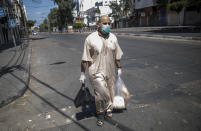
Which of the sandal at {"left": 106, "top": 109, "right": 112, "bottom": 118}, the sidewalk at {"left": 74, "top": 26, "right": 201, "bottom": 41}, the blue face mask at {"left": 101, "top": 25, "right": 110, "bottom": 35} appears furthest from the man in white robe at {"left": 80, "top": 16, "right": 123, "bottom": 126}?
the sidewalk at {"left": 74, "top": 26, "right": 201, "bottom": 41}

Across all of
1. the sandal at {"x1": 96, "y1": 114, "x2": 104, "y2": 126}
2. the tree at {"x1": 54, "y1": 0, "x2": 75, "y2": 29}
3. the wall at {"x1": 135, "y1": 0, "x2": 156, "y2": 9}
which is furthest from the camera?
the tree at {"x1": 54, "y1": 0, "x2": 75, "y2": 29}

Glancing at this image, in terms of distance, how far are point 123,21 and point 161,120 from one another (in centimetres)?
6137

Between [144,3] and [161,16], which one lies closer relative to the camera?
[161,16]

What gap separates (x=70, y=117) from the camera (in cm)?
311

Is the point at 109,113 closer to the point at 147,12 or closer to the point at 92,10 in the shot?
the point at 147,12

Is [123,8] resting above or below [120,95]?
above

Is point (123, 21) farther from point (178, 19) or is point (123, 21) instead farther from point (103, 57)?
point (103, 57)

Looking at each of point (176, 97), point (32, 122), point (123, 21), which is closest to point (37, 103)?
point (32, 122)

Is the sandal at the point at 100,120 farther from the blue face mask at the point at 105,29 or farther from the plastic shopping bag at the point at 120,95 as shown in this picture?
the blue face mask at the point at 105,29

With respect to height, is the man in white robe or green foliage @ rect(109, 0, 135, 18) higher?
green foliage @ rect(109, 0, 135, 18)

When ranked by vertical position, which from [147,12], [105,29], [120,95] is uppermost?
[147,12]

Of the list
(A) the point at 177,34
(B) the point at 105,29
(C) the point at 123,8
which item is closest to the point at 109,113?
(B) the point at 105,29

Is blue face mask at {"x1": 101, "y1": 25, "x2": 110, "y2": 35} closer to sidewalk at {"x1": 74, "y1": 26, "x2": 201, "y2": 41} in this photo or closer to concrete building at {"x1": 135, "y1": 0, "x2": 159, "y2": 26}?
sidewalk at {"x1": 74, "y1": 26, "x2": 201, "y2": 41}

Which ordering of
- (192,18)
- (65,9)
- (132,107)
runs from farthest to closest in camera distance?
(65,9) → (192,18) → (132,107)
